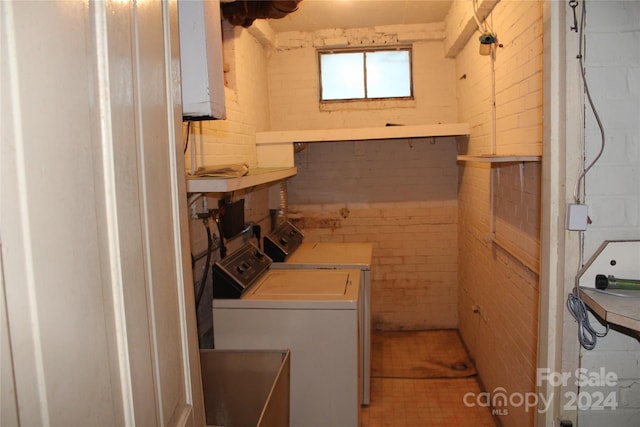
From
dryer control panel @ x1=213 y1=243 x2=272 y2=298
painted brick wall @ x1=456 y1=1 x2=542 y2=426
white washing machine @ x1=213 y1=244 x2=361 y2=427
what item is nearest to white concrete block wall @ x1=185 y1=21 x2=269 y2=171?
dryer control panel @ x1=213 y1=243 x2=272 y2=298

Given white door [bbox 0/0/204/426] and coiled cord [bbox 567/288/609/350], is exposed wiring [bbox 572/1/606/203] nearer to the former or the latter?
coiled cord [bbox 567/288/609/350]

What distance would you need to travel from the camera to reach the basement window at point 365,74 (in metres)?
4.73

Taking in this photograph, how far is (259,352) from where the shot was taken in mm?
2092

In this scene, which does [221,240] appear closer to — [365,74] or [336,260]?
[336,260]

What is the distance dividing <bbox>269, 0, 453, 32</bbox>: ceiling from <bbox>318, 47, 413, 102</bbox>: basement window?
30 cm

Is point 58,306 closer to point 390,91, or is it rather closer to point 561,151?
point 561,151

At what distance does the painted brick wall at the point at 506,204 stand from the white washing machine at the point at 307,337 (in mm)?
971

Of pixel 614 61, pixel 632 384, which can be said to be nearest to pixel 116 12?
pixel 614 61

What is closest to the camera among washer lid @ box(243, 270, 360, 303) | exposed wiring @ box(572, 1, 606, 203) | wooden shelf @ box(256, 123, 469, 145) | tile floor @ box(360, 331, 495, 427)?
exposed wiring @ box(572, 1, 606, 203)

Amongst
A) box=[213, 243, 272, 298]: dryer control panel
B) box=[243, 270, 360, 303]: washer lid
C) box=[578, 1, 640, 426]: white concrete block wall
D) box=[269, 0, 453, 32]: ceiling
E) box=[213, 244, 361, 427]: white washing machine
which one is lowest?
box=[213, 244, 361, 427]: white washing machine

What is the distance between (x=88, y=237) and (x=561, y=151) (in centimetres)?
133

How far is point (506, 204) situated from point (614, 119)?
1615 millimetres

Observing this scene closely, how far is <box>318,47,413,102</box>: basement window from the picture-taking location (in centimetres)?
473

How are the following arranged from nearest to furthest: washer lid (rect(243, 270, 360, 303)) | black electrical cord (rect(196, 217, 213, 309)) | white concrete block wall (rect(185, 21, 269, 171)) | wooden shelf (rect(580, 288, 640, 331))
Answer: wooden shelf (rect(580, 288, 640, 331)), washer lid (rect(243, 270, 360, 303)), black electrical cord (rect(196, 217, 213, 309)), white concrete block wall (rect(185, 21, 269, 171))
